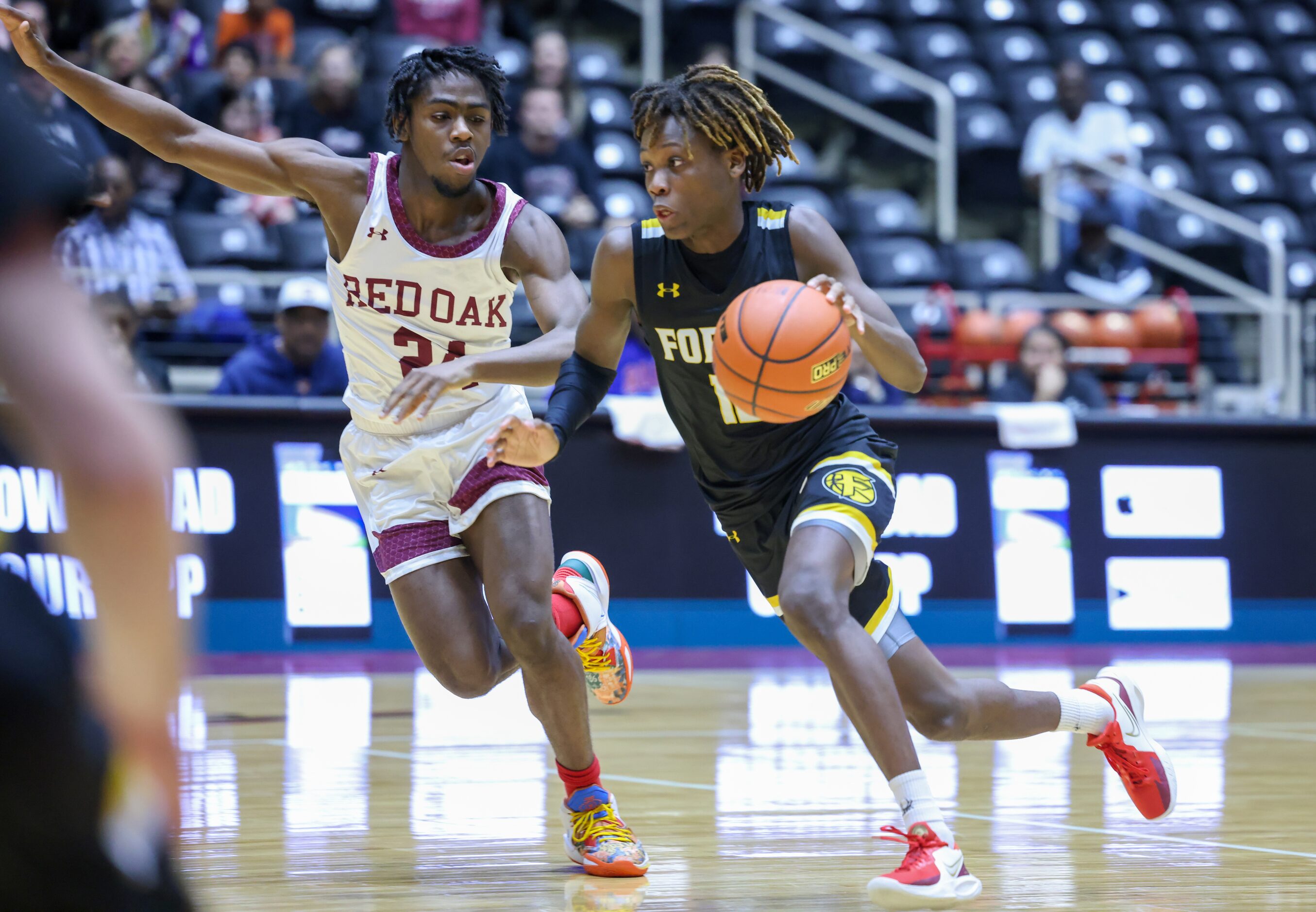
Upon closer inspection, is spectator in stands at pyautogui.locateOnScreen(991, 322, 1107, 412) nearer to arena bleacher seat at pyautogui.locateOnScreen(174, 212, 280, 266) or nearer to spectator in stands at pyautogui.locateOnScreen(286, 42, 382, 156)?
spectator in stands at pyautogui.locateOnScreen(286, 42, 382, 156)

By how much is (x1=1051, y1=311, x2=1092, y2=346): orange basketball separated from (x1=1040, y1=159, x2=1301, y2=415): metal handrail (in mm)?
1210

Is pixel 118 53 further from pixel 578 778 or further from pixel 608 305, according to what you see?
pixel 578 778

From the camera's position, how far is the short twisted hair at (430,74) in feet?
14.9

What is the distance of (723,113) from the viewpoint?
162 inches

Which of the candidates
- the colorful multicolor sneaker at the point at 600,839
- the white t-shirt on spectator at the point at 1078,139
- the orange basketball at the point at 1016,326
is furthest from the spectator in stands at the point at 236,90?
the colorful multicolor sneaker at the point at 600,839

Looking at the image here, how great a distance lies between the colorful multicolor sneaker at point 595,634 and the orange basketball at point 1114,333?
26.9ft

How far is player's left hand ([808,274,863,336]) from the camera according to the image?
12.4 ft

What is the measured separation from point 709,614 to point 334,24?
21.8ft

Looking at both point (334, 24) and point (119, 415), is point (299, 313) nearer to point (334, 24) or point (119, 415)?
point (334, 24)

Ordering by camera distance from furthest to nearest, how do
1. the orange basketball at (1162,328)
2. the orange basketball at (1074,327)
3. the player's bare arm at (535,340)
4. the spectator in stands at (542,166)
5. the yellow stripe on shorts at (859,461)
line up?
the orange basketball at (1162,328) → the orange basketball at (1074,327) → the spectator in stands at (542,166) → the yellow stripe on shorts at (859,461) → the player's bare arm at (535,340)

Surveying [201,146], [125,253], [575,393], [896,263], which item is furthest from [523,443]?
[896,263]

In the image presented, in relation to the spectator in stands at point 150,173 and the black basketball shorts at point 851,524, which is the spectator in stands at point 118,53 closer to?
the spectator in stands at point 150,173

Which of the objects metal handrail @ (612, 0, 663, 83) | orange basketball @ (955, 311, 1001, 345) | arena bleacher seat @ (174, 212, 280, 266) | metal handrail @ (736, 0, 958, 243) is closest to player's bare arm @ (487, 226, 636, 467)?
arena bleacher seat @ (174, 212, 280, 266)

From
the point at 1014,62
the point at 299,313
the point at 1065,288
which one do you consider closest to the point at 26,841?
the point at 299,313
